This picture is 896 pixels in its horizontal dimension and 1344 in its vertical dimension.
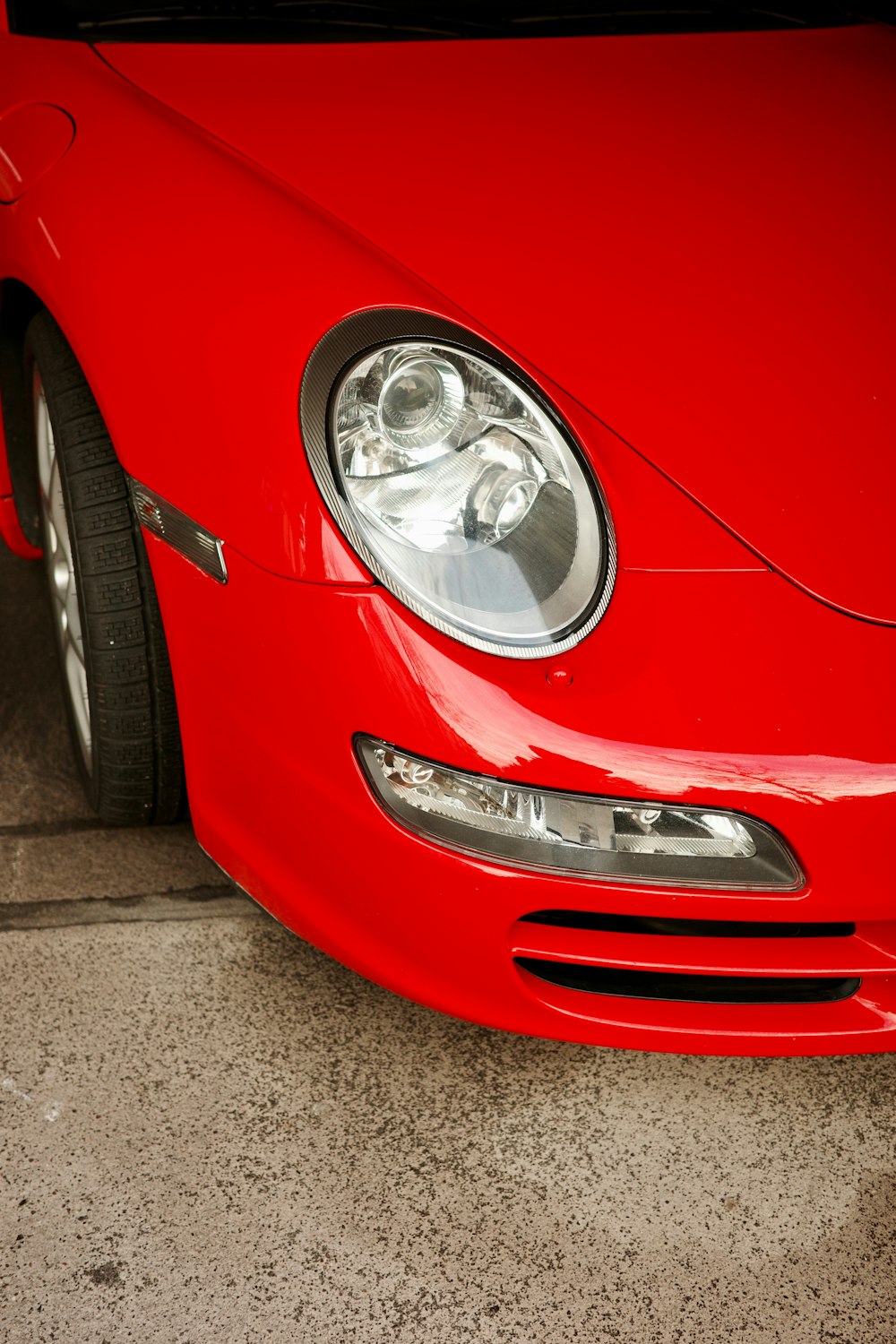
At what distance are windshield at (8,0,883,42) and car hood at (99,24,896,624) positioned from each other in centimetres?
6

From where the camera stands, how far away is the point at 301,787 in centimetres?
127

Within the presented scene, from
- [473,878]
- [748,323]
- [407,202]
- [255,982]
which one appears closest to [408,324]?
[407,202]

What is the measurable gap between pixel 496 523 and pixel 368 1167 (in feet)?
2.40

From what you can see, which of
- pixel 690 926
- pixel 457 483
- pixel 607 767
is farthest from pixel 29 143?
pixel 690 926

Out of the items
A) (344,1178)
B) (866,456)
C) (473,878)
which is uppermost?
(866,456)

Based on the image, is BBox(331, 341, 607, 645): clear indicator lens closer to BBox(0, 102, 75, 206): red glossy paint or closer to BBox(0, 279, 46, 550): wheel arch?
BBox(0, 102, 75, 206): red glossy paint

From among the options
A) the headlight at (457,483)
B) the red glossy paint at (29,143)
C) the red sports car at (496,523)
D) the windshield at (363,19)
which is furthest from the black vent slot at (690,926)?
the windshield at (363,19)

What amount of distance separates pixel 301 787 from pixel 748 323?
0.74m

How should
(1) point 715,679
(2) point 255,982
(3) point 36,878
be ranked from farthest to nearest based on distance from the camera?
(3) point 36,878, (2) point 255,982, (1) point 715,679

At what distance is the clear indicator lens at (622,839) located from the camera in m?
1.15

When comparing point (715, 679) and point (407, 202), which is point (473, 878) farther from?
point (407, 202)

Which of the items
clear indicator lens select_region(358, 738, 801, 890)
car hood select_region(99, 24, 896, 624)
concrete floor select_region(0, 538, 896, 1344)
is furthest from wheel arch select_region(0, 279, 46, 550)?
clear indicator lens select_region(358, 738, 801, 890)

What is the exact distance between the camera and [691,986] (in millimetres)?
1288

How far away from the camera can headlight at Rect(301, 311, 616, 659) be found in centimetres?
119
